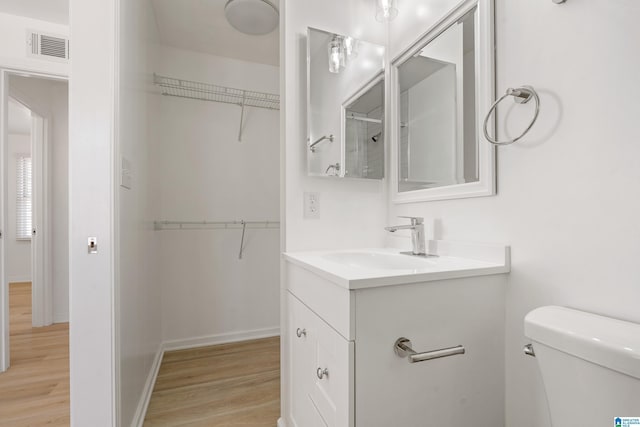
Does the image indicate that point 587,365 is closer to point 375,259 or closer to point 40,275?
point 375,259

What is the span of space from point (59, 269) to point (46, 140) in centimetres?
128

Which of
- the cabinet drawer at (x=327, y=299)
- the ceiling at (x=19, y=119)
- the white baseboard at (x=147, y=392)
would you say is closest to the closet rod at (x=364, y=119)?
the cabinet drawer at (x=327, y=299)

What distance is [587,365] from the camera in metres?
0.60

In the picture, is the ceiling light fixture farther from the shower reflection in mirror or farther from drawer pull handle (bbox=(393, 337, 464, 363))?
drawer pull handle (bbox=(393, 337, 464, 363))

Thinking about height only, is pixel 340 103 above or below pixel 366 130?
above

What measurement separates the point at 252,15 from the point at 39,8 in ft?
4.96

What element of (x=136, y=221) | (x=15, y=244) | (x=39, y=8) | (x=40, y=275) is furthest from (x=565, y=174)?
(x=15, y=244)

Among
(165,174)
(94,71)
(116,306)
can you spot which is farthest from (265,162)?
(116,306)

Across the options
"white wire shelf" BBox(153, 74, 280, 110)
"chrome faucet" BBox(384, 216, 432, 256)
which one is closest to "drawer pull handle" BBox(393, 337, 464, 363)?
"chrome faucet" BBox(384, 216, 432, 256)

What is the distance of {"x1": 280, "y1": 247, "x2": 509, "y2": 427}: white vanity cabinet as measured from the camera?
768mm

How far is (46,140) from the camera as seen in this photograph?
2846mm

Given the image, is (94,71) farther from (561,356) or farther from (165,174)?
(561,356)

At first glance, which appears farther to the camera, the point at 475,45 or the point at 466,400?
the point at 475,45

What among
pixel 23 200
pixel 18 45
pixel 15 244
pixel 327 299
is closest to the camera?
pixel 327 299
